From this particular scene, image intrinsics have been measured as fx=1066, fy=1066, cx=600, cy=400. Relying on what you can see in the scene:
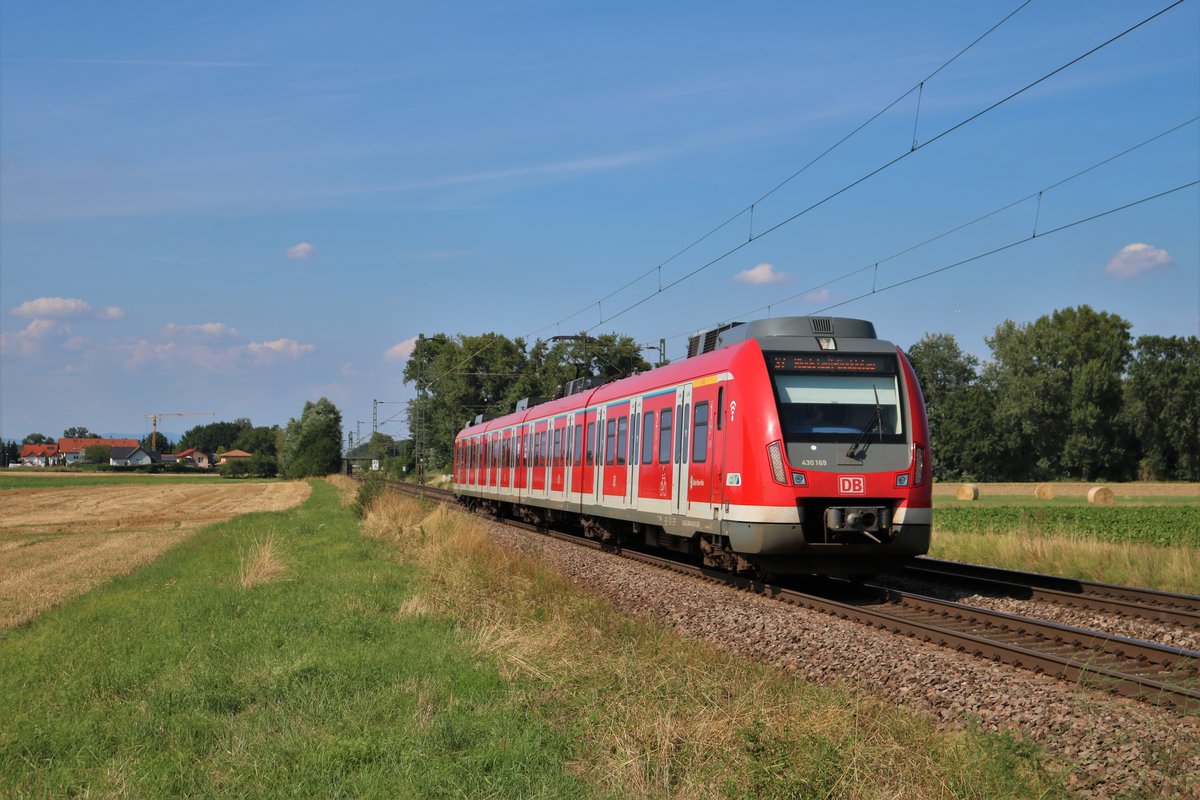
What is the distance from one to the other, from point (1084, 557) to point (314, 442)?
346 ft

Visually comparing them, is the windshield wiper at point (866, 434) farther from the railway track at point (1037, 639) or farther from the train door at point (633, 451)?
the train door at point (633, 451)

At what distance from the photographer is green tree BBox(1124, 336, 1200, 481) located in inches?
3044

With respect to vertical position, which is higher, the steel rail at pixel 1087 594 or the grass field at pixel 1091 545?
the grass field at pixel 1091 545

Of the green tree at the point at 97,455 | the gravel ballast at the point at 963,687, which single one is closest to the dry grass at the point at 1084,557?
the gravel ballast at the point at 963,687

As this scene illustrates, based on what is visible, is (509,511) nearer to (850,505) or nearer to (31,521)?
(31,521)

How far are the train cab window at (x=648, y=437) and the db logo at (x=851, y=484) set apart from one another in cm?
512

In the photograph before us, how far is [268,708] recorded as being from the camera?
7.31 m

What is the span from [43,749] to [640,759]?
3.88 meters

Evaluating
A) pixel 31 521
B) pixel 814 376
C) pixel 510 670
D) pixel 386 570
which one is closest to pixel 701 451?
pixel 814 376

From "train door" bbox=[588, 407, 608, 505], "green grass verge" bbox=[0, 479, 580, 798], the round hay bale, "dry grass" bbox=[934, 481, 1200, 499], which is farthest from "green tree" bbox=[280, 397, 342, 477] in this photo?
"green grass verge" bbox=[0, 479, 580, 798]

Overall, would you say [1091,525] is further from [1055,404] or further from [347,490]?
[1055,404]

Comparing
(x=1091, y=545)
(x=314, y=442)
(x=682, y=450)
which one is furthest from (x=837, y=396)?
(x=314, y=442)

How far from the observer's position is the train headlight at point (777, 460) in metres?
12.7

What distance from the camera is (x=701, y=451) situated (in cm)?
1488
